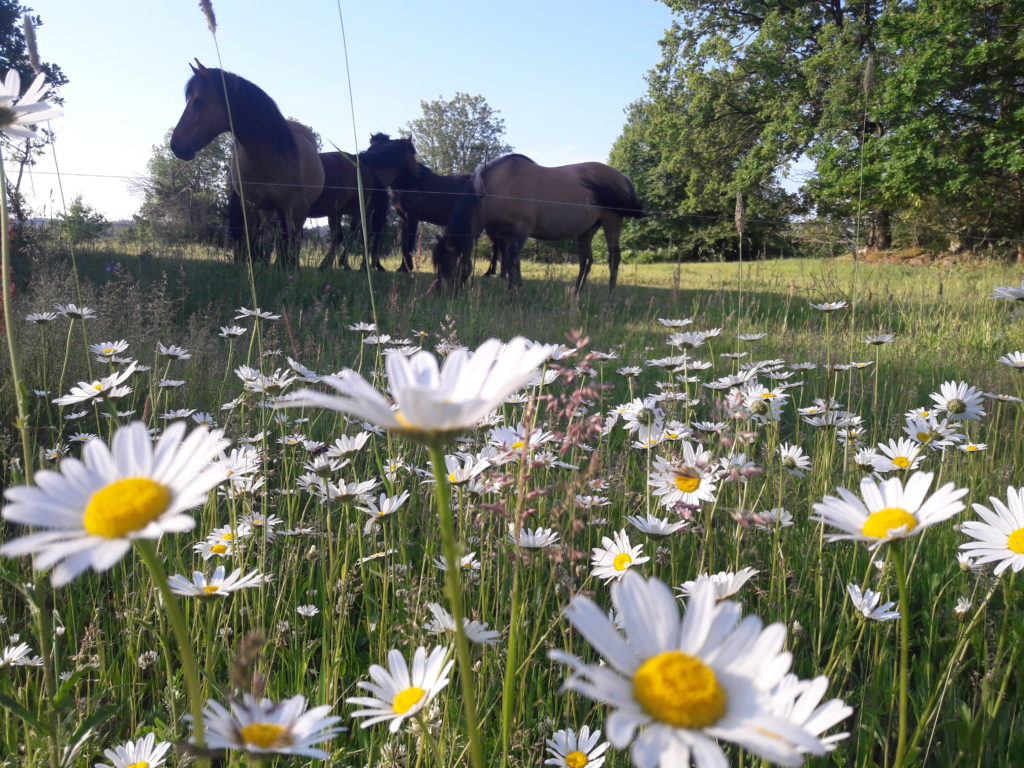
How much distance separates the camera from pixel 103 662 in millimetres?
1429

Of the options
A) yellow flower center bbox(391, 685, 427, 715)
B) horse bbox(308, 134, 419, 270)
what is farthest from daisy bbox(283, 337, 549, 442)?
horse bbox(308, 134, 419, 270)

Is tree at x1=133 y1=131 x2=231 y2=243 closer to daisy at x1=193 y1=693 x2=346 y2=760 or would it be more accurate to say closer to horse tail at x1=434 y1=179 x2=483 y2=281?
horse tail at x1=434 y1=179 x2=483 y2=281

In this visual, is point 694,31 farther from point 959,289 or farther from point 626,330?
point 626,330

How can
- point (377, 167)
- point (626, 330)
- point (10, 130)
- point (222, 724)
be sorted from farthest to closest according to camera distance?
point (377, 167), point (626, 330), point (10, 130), point (222, 724)

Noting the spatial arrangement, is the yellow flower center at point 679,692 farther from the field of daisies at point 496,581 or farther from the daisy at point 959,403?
the daisy at point 959,403

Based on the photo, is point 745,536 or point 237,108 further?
point 237,108

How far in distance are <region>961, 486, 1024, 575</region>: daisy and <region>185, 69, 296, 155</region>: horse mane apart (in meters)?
7.16

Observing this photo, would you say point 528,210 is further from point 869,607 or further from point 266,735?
point 266,735

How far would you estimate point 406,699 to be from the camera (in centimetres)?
84

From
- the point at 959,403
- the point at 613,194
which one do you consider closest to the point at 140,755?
the point at 959,403

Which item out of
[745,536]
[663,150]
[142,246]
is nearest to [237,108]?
[142,246]

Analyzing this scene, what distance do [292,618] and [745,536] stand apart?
4.03 feet

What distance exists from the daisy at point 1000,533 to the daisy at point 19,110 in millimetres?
1739

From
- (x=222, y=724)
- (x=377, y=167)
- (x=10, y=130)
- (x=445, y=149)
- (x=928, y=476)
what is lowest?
(x=222, y=724)
